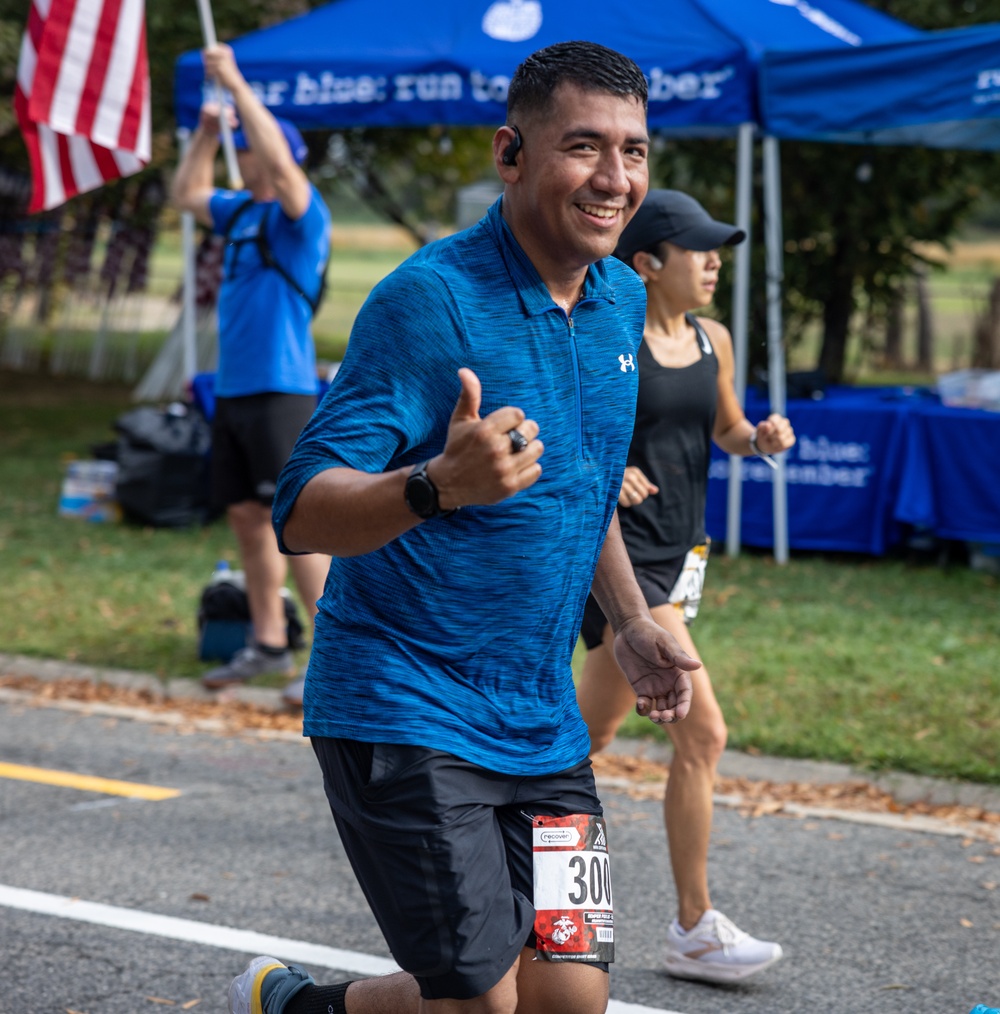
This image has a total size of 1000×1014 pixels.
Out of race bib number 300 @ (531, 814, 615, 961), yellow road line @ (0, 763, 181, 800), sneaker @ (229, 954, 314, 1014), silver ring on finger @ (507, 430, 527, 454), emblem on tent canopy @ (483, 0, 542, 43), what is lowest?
yellow road line @ (0, 763, 181, 800)

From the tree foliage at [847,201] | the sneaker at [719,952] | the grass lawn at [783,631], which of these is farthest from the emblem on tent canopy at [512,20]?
the sneaker at [719,952]

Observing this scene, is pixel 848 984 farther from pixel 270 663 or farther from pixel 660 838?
pixel 270 663

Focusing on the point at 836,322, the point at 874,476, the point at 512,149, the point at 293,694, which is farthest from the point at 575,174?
the point at 836,322

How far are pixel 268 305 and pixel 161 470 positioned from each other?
4098 millimetres

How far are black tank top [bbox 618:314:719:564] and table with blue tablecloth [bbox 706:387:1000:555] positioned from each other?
548 cm

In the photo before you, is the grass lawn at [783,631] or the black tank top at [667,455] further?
the grass lawn at [783,631]

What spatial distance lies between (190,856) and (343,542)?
9.70ft

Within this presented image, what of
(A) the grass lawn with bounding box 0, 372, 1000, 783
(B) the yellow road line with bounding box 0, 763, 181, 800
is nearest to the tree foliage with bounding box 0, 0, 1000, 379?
(A) the grass lawn with bounding box 0, 372, 1000, 783

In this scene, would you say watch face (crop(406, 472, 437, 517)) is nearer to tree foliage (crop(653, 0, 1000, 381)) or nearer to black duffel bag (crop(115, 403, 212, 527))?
black duffel bag (crop(115, 403, 212, 527))

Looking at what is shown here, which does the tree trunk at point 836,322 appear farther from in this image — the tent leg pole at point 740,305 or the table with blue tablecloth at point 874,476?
the tent leg pole at point 740,305

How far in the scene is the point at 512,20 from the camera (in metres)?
10.0

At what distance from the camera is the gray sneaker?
677 centimetres

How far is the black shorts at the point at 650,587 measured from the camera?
3.92 m

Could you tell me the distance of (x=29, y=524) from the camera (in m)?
10.5
